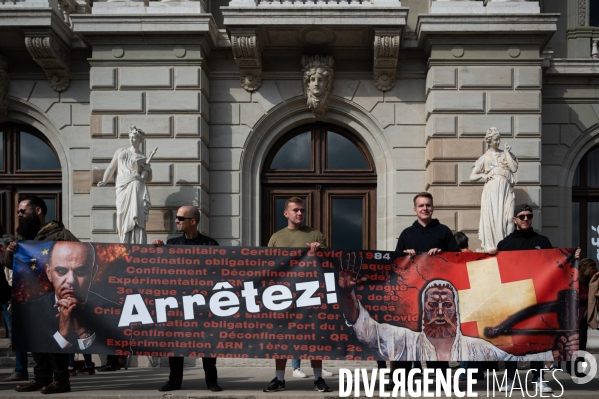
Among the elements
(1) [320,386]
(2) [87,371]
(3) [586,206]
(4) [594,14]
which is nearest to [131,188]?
(2) [87,371]

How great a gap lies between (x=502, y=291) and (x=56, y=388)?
5.33 m

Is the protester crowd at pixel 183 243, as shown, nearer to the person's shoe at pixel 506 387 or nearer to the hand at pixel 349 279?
the person's shoe at pixel 506 387

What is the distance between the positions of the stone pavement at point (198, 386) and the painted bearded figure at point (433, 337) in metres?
0.47

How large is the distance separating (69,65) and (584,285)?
418 inches

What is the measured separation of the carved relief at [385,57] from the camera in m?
13.7

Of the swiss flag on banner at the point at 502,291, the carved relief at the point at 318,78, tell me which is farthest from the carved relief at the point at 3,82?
the swiss flag on banner at the point at 502,291

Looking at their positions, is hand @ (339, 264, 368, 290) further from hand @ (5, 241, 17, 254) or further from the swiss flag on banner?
hand @ (5, 241, 17, 254)

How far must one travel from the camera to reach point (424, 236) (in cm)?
882

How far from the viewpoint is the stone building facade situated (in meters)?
13.7

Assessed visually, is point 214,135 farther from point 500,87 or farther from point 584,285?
point 584,285

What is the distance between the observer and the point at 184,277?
28.4ft

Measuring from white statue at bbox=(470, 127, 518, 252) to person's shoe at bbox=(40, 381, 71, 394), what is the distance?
25.1 feet

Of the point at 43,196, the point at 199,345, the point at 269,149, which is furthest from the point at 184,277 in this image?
the point at 43,196

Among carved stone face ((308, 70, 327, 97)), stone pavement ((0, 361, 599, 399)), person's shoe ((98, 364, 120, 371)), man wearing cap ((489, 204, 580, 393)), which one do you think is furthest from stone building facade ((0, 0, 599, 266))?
man wearing cap ((489, 204, 580, 393))
